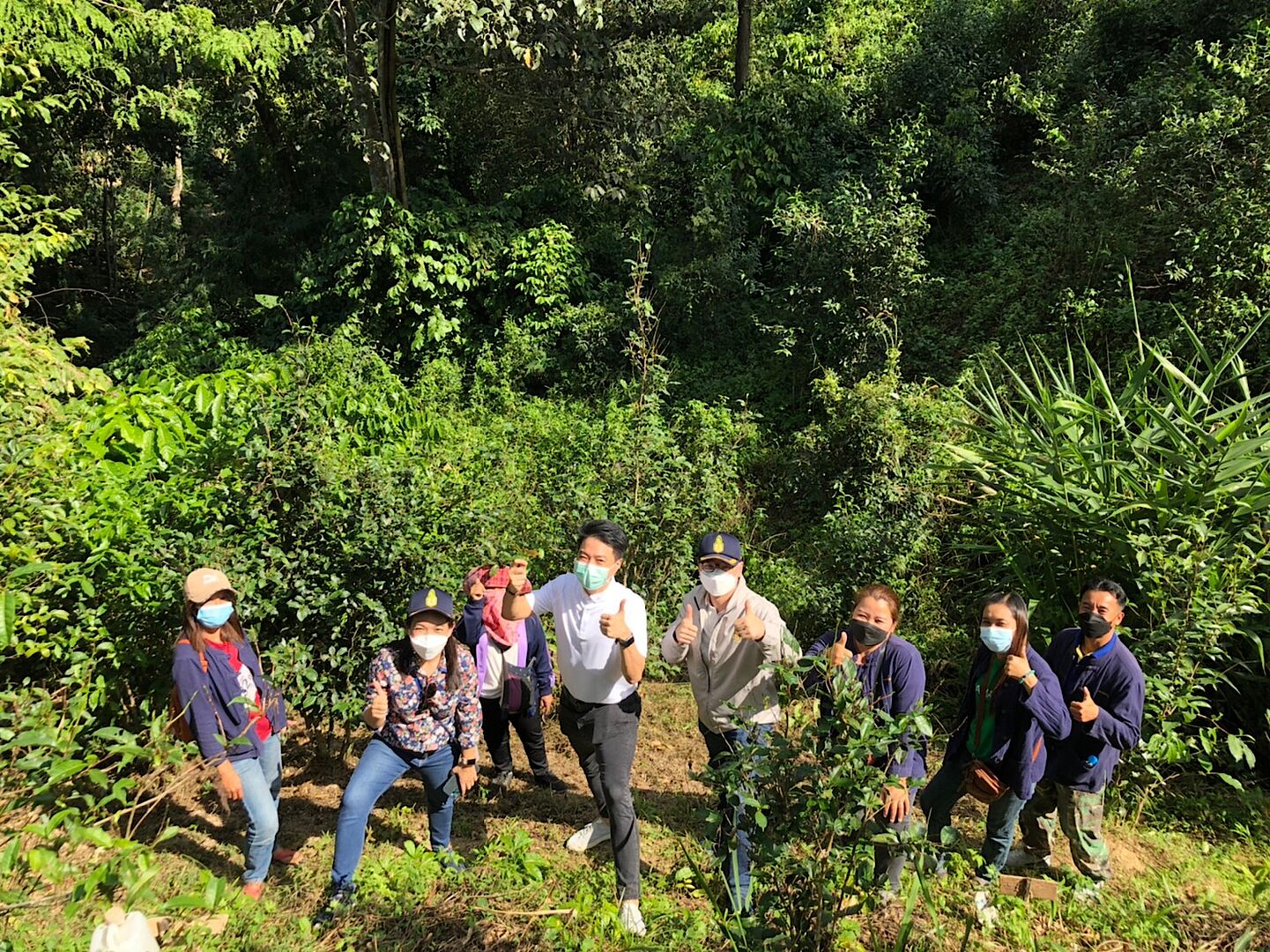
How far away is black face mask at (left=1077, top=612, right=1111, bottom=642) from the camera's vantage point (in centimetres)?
329

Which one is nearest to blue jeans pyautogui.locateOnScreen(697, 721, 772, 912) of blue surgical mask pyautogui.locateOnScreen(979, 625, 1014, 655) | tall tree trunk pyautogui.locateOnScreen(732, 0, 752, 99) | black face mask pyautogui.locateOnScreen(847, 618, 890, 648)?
black face mask pyautogui.locateOnScreen(847, 618, 890, 648)

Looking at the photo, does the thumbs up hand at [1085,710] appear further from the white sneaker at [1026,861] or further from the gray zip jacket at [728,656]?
the gray zip jacket at [728,656]

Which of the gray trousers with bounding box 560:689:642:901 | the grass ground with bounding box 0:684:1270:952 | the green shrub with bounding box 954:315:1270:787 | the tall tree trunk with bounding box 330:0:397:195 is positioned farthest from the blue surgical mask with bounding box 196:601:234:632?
the tall tree trunk with bounding box 330:0:397:195

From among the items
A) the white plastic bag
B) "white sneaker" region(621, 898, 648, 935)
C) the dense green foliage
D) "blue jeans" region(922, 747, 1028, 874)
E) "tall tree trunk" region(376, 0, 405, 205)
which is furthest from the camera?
"tall tree trunk" region(376, 0, 405, 205)

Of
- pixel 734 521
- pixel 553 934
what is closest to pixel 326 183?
pixel 734 521

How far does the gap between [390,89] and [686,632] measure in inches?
326

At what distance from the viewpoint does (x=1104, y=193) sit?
848 centimetres

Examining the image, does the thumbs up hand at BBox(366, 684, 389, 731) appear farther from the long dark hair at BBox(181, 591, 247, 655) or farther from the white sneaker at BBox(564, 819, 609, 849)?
the white sneaker at BBox(564, 819, 609, 849)

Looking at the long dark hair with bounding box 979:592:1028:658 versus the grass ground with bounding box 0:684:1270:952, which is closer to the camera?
the grass ground with bounding box 0:684:1270:952

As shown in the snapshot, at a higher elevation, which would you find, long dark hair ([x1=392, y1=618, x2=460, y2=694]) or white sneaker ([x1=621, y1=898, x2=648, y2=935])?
long dark hair ([x1=392, y1=618, x2=460, y2=694])

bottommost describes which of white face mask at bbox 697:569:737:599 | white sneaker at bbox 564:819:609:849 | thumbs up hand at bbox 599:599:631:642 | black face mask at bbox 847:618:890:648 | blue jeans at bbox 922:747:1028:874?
white sneaker at bbox 564:819:609:849

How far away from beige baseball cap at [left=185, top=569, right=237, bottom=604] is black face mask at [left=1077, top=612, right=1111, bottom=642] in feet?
11.3

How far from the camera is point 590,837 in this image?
149 inches

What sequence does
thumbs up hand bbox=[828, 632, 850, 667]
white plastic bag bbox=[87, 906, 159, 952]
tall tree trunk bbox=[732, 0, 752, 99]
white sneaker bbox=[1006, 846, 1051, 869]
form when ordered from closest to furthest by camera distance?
1. white plastic bag bbox=[87, 906, 159, 952]
2. thumbs up hand bbox=[828, 632, 850, 667]
3. white sneaker bbox=[1006, 846, 1051, 869]
4. tall tree trunk bbox=[732, 0, 752, 99]
